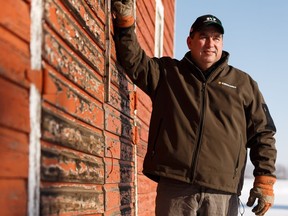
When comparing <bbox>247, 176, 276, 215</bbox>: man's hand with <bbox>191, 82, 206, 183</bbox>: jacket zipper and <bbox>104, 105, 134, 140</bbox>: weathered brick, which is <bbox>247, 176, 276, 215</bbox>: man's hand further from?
<bbox>104, 105, 134, 140</bbox>: weathered brick

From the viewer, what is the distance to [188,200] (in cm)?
353

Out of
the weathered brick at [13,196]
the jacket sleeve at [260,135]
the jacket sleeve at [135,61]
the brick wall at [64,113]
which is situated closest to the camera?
the weathered brick at [13,196]

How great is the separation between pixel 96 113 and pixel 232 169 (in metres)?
1.12

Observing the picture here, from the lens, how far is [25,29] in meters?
2.03

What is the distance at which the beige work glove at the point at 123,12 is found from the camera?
3586 millimetres

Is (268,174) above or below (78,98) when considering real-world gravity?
below

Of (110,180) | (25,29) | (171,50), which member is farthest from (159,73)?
(171,50)

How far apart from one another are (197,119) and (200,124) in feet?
0.14

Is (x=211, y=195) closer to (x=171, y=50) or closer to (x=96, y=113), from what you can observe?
(x=96, y=113)

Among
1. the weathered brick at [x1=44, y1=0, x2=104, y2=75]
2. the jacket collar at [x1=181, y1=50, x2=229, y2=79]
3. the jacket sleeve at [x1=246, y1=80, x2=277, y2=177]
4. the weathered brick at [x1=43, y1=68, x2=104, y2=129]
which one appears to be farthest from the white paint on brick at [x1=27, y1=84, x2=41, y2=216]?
the jacket sleeve at [x1=246, y1=80, x2=277, y2=177]

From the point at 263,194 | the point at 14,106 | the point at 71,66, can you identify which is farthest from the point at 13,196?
the point at 263,194

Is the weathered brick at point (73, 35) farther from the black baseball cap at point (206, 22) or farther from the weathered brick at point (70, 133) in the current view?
the black baseball cap at point (206, 22)

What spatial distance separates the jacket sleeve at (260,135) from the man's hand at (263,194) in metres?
0.05

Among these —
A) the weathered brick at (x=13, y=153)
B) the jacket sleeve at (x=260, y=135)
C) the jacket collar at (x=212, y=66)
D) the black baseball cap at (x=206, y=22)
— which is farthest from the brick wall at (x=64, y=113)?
the jacket sleeve at (x=260, y=135)
